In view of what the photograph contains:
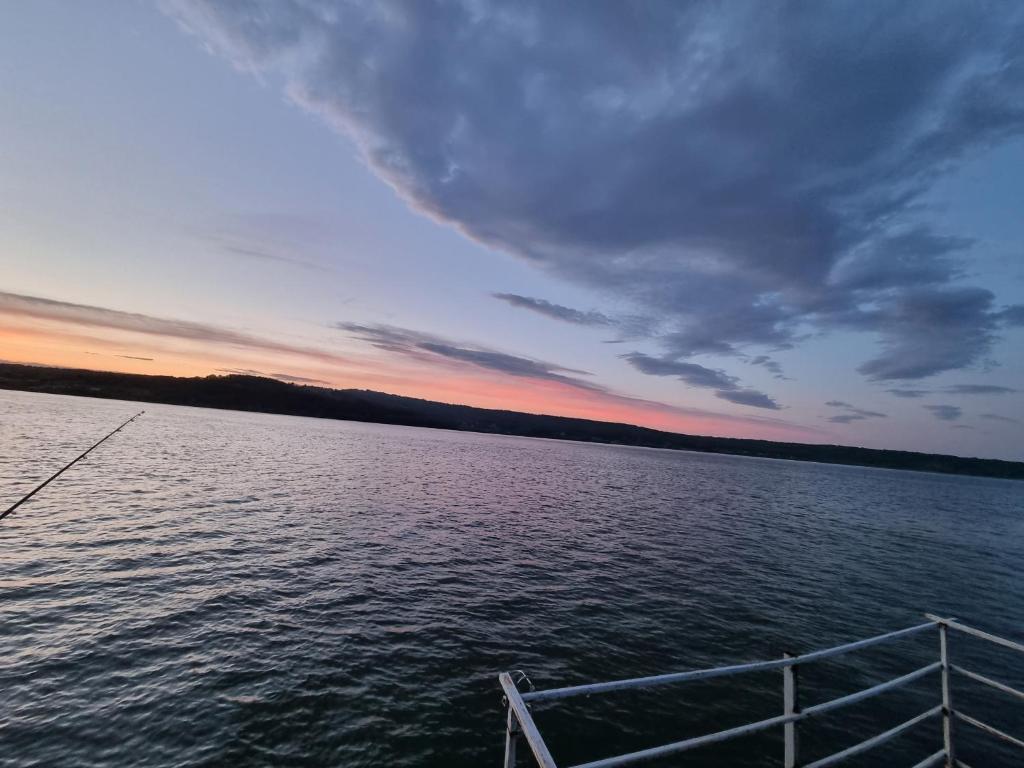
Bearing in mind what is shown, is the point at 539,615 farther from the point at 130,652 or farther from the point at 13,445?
the point at 13,445

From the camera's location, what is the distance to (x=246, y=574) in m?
21.2

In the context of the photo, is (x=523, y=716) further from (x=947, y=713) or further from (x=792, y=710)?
(x=947, y=713)

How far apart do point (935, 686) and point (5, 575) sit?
3771cm

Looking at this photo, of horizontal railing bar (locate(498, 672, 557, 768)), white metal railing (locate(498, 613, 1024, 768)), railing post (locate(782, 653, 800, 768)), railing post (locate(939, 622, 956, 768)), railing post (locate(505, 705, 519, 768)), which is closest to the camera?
horizontal railing bar (locate(498, 672, 557, 768))

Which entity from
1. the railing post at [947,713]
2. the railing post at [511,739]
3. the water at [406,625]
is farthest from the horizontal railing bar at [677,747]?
the water at [406,625]

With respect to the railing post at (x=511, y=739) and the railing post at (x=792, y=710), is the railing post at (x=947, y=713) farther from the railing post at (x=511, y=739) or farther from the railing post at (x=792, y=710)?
the railing post at (x=511, y=739)

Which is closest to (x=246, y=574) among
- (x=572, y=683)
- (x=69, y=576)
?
(x=69, y=576)

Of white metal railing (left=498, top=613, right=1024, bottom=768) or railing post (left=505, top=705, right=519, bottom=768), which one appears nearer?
white metal railing (left=498, top=613, right=1024, bottom=768)

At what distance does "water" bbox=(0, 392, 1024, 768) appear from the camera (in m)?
11.6

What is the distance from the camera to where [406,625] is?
1745cm

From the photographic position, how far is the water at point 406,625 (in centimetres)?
1162

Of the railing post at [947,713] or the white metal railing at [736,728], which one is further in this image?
the railing post at [947,713]

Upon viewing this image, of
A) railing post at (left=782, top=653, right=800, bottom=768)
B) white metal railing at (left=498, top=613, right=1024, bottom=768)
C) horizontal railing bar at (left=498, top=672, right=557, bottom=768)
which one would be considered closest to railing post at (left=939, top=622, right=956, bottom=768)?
white metal railing at (left=498, top=613, right=1024, bottom=768)

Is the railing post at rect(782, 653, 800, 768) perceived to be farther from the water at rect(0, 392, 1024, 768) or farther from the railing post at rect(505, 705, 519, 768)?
the water at rect(0, 392, 1024, 768)
